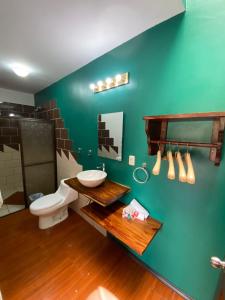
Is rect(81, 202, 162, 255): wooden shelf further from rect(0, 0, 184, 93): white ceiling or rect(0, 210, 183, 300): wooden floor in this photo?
rect(0, 0, 184, 93): white ceiling

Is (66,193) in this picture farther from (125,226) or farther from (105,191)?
(125,226)

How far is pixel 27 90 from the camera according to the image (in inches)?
112

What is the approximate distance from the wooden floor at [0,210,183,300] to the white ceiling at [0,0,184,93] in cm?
233

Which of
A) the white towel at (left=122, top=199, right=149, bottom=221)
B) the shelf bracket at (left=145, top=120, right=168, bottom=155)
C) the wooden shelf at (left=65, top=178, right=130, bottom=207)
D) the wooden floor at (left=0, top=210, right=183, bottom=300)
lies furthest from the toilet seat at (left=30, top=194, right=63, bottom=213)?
the shelf bracket at (left=145, top=120, right=168, bottom=155)

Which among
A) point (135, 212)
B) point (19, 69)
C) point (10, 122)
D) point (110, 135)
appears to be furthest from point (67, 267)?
point (10, 122)

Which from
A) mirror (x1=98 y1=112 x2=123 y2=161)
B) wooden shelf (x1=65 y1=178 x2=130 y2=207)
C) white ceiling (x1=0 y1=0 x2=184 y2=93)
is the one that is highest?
white ceiling (x1=0 y1=0 x2=184 y2=93)

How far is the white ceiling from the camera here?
3.11ft

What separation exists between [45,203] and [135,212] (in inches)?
52.4

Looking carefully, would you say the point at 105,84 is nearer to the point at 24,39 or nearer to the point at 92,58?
the point at 92,58

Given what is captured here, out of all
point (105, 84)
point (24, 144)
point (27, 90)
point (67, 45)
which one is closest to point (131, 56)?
point (105, 84)

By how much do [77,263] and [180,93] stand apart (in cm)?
201

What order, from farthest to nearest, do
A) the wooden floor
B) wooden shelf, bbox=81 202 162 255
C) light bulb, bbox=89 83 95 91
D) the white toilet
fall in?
the white toilet → light bulb, bbox=89 83 95 91 → the wooden floor → wooden shelf, bbox=81 202 162 255

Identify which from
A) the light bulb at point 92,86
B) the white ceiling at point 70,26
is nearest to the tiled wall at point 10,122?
the white ceiling at point 70,26

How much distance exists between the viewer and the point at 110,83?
1514 mm
